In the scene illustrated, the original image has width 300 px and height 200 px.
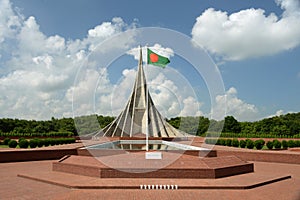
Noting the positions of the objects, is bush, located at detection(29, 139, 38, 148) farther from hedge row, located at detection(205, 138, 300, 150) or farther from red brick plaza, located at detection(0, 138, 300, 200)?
hedge row, located at detection(205, 138, 300, 150)

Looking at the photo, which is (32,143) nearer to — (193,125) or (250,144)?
(250,144)

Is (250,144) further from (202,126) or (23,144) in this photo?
(202,126)

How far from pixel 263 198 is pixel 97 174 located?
3734 mm

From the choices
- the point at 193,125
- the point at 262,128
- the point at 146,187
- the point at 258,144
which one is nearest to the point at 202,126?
the point at 193,125

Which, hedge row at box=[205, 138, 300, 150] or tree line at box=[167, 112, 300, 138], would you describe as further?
tree line at box=[167, 112, 300, 138]

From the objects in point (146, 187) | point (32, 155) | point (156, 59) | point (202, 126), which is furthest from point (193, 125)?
point (146, 187)

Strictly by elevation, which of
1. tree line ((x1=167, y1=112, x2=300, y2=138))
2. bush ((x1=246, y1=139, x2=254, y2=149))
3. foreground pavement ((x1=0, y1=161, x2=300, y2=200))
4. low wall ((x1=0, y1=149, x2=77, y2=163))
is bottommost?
foreground pavement ((x1=0, y1=161, x2=300, y2=200))

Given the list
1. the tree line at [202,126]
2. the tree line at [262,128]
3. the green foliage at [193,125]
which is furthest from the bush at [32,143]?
the tree line at [262,128]

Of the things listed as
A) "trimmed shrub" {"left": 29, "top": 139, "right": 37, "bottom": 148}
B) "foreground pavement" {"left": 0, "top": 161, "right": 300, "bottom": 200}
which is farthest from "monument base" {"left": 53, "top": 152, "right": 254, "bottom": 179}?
"trimmed shrub" {"left": 29, "top": 139, "right": 37, "bottom": 148}

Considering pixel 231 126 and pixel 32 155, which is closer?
pixel 32 155

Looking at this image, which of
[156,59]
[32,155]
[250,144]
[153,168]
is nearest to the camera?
[153,168]

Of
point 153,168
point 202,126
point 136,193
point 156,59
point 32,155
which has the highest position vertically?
point 156,59

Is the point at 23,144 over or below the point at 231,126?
below

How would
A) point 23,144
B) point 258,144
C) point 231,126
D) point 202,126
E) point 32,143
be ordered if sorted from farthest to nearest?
point 231,126
point 202,126
point 258,144
point 32,143
point 23,144
